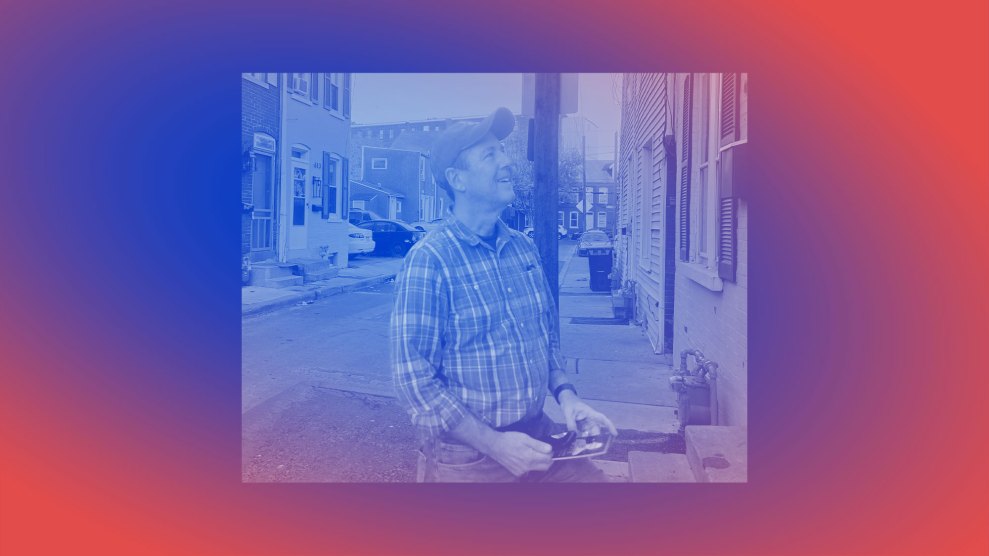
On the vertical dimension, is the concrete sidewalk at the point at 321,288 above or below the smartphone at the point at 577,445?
above

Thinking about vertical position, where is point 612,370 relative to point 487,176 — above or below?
below

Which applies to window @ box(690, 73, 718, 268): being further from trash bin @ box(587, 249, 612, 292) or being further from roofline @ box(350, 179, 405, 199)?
trash bin @ box(587, 249, 612, 292)

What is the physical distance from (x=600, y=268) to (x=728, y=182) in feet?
19.8

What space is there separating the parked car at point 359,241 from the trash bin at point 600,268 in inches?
193

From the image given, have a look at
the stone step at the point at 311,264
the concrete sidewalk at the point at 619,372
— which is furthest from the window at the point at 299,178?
the concrete sidewalk at the point at 619,372

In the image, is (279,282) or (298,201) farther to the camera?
(298,201)

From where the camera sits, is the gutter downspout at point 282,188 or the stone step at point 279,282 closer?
the stone step at point 279,282

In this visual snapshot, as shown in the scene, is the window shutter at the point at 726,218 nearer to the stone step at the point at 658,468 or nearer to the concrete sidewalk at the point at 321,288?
the stone step at the point at 658,468

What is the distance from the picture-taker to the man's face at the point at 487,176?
2.43m

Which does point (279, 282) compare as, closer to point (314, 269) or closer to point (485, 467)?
point (314, 269)

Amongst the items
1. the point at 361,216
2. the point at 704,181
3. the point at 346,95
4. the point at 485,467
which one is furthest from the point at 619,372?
the point at 485,467

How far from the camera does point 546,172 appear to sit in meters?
3.12

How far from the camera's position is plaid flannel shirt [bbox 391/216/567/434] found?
86.0 inches
